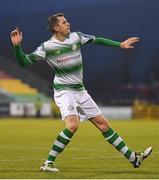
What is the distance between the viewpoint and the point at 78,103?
31.2 feet

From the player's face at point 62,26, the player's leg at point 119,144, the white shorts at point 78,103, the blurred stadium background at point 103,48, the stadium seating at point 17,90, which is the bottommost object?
the stadium seating at point 17,90

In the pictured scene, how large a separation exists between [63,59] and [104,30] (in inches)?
1319

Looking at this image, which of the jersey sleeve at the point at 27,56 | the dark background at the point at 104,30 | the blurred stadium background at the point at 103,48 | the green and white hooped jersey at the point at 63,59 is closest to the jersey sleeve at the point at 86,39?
the green and white hooped jersey at the point at 63,59

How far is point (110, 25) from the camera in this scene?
42844 mm

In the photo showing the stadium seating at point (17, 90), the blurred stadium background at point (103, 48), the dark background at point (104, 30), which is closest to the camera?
the blurred stadium background at point (103, 48)

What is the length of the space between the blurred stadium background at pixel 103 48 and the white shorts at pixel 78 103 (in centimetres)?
3069

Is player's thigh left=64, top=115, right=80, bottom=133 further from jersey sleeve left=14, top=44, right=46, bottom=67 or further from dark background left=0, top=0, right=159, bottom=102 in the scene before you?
dark background left=0, top=0, right=159, bottom=102

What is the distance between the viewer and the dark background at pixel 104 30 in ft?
137

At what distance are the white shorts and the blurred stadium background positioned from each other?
30685 mm

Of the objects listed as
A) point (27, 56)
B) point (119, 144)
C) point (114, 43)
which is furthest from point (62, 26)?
point (119, 144)

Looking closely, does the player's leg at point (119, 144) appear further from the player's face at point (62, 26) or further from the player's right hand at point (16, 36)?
the player's right hand at point (16, 36)

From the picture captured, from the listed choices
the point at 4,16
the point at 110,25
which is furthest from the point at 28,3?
the point at 110,25

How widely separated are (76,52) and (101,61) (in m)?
32.7

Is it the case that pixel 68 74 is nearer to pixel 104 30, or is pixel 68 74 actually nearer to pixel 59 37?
pixel 59 37
